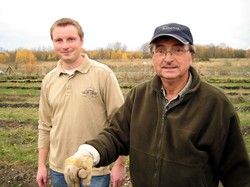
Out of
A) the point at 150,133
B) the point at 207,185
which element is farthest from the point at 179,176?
the point at 150,133

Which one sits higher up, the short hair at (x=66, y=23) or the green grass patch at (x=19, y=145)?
the short hair at (x=66, y=23)

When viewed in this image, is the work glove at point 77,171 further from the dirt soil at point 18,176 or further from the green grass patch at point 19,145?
the green grass patch at point 19,145

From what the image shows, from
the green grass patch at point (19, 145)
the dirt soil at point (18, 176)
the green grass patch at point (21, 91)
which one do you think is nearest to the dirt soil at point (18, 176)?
the dirt soil at point (18, 176)

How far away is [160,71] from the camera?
2176mm

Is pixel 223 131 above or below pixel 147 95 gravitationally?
below

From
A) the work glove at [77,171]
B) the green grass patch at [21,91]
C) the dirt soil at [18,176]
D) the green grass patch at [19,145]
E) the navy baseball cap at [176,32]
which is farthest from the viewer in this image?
the green grass patch at [21,91]

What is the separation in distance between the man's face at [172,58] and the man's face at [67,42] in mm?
907

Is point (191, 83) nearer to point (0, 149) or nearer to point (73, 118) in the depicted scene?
point (73, 118)

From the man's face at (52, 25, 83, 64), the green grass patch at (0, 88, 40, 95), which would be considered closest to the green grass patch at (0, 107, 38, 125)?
the green grass patch at (0, 88, 40, 95)

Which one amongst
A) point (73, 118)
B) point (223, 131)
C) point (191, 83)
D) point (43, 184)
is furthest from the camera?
point (43, 184)

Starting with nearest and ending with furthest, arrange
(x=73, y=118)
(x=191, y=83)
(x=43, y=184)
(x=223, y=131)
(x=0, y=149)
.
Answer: (x=223, y=131) → (x=191, y=83) → (x=73, y=118) → (x=43, y=184) → (x=0, y=149)

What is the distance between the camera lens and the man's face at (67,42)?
276 centimetres

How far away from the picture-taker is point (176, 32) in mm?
2076

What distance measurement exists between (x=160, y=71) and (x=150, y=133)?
431 mm
